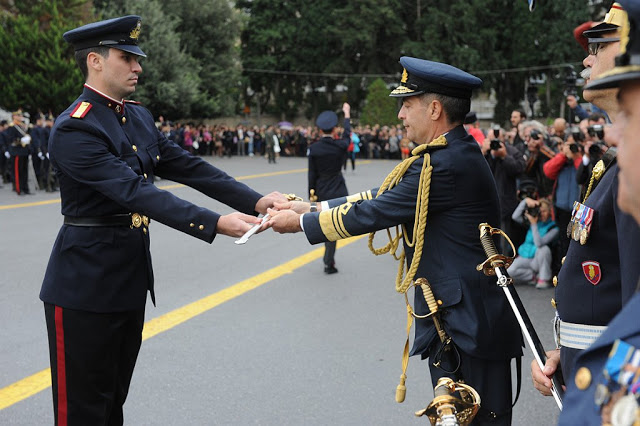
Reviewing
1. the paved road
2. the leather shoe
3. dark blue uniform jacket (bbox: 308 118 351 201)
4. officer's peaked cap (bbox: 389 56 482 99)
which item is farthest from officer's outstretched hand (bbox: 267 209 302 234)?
dark blue uniform jacket (bbox: 308 118 351 201)

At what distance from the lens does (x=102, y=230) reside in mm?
3268

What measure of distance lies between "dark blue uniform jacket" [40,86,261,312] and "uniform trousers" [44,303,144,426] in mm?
65

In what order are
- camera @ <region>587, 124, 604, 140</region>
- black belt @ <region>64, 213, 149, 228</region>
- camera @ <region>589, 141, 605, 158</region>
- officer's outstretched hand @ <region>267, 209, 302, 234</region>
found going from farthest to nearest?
camera @ <region>587, 124, 604, 140</region>, camera @ <region>589, 141, 605, 158</region>, officer's outstretched hand @ <region>267, 209, 302, 234</region>, black belt @ <region>64, 213, 149, 228</region>

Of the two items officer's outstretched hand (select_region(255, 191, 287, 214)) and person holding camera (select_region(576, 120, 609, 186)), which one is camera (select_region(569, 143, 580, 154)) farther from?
officer's outstretched hand (select_region(255, 191, 287, 214))

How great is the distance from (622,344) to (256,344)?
455 cm

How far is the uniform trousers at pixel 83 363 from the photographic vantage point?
124 inches

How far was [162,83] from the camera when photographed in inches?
1422

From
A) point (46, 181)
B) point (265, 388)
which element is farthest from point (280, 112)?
point (265, 388)

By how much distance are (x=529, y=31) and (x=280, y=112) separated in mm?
19714

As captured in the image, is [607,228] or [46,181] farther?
[46,181]

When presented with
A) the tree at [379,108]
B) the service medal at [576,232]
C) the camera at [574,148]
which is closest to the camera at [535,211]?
the camera at [574,148]

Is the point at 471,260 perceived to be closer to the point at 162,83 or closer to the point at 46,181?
the point at 46,181

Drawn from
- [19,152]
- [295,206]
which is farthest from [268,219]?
[19,152]

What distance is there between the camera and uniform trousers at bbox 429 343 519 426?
297cm
